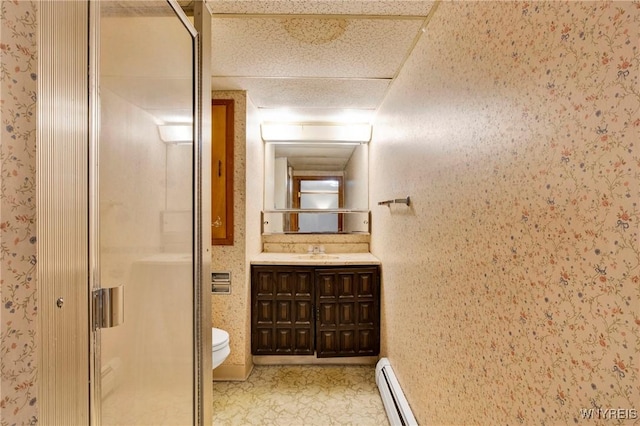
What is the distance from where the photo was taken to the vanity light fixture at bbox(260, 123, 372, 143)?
2941mm

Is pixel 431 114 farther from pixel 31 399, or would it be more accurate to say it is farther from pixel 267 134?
pixel 267 134

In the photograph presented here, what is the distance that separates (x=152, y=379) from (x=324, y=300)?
5.23ft

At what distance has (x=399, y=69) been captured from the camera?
6.38 ft

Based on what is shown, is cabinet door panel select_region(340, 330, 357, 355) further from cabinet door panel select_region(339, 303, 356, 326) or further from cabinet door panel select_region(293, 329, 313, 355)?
cabinet door panel select_region(293, 329, 313, 355)

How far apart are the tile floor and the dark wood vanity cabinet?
0.17 m

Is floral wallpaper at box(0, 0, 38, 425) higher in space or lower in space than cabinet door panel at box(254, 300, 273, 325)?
higher

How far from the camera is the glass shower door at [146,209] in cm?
76

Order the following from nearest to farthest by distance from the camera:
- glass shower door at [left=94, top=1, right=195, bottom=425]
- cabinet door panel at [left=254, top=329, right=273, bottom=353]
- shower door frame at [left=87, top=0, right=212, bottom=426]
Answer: glass shower door at [left=94, top=1, right=195, bottom=425], shower door frame at [left=87, top=0, right=212, bottom=426], cabinet door panel at [left=254, top=329, right=273, bottom=353]

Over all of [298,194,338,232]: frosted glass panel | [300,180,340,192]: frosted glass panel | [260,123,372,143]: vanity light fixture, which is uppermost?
[260,123,372,143]: vanity light fixture

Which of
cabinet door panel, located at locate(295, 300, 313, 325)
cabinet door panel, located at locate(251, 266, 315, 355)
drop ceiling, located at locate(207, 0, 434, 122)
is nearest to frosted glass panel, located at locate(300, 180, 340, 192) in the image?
drop ceiling, located at locate(207, 0, 434, 122)

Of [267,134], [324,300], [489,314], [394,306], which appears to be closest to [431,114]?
[489,314]

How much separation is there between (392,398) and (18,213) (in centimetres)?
198

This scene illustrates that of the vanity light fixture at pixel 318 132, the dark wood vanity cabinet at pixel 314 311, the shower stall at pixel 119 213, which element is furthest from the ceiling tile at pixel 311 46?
the dark wood vanity cabinet at pixel 314 311

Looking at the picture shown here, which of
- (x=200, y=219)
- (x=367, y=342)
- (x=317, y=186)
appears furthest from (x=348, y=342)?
(x=200, y=219)
